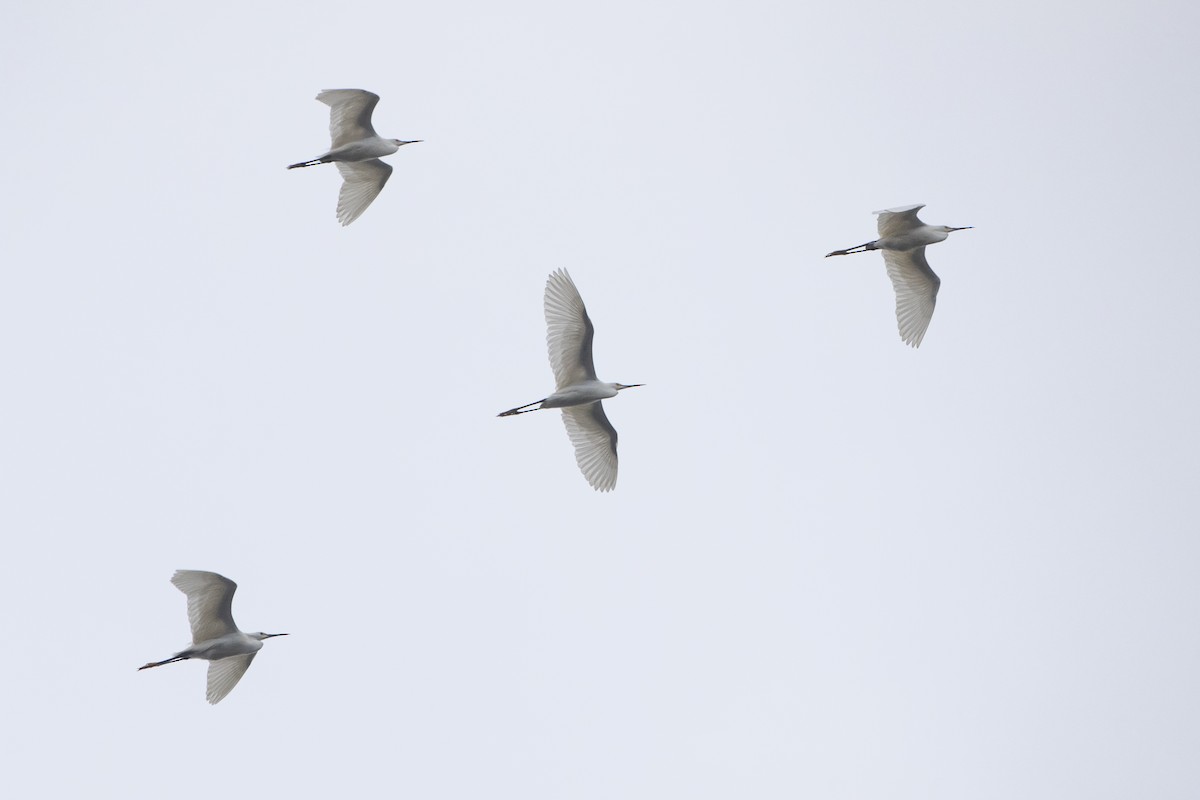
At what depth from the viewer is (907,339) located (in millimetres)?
24625

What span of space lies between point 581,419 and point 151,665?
7.96 meters

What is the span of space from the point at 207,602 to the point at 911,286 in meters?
13.1

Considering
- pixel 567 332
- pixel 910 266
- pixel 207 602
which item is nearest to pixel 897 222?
pixel 910 266

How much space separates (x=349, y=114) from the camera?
25406 mm

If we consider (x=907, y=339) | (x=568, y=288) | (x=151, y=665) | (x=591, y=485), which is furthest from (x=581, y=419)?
(x=151, y=665)

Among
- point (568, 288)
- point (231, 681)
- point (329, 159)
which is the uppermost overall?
point (329, 159)

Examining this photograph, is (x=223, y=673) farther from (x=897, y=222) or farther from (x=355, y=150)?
(x=897, y=222)

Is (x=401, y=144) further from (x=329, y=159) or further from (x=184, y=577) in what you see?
(x=184, y=577)

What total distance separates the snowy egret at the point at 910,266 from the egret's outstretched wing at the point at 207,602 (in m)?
11.8

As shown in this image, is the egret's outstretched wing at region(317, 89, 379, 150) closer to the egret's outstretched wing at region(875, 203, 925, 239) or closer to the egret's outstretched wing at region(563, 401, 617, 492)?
the egret's outstretched wing at region(563, 401, 617, 492)

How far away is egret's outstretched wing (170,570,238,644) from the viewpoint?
22219 mm

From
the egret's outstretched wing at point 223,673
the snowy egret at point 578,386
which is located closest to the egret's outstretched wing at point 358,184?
the snowy egret at point 578,386

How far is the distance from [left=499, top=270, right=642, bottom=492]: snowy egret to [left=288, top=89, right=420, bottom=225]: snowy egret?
5.24 m

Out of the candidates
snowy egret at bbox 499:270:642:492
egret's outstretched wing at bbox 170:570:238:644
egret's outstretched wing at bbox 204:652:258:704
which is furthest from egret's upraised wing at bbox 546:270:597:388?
egret's outstretched wing at bbox 204:652:258:704
